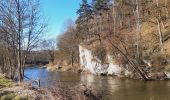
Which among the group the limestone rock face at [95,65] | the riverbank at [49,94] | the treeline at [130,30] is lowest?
the riverbank at [49,94]

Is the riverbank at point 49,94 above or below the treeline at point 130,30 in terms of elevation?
below

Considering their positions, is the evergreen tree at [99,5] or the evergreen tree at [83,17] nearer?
the evergreen tree at [99,5]

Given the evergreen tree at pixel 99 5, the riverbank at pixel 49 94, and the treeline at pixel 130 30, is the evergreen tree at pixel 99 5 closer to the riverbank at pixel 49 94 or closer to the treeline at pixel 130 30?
the treeline at pixel 130 30

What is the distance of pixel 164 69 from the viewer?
45844 mm

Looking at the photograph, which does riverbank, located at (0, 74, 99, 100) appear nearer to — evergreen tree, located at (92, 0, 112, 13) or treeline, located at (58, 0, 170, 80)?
treeline, located at (58, 0, 170, 80)

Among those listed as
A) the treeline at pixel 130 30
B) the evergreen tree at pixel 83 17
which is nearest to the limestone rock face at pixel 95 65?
the treeline at pixel 130 30

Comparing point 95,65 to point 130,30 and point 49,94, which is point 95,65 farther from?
point 49,94

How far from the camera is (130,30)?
66.3 m

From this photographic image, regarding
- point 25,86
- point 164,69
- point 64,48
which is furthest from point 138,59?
point 64,48

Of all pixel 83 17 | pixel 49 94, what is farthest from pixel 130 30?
pixel 49 94

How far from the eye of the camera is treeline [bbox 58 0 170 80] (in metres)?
51.1

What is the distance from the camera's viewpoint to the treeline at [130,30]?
51.1 metres

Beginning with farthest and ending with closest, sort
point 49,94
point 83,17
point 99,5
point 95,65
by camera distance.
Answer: point 83,17, point 99,5, point 95,65, point 49,94

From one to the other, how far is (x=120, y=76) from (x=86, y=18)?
35.4 metres
